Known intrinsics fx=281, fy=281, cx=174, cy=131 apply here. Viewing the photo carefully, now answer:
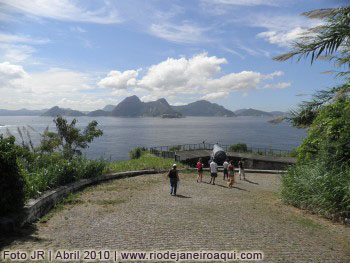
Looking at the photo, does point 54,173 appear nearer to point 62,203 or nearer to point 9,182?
point 62,203

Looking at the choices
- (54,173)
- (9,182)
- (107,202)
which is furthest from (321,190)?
(54,173)

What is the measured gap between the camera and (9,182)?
702 cm

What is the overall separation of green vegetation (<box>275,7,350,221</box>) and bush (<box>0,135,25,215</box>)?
6953 mm

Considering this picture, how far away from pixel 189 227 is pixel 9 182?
4705mm

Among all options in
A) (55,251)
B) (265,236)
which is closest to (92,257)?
(55,251)

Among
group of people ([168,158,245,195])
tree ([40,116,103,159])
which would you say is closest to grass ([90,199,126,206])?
group of people ([168,158,245,195])

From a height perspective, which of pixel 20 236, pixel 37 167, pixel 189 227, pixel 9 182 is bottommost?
pixel 189 227

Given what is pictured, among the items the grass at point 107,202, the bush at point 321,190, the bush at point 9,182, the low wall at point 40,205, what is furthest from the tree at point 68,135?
the bush at point 321,190

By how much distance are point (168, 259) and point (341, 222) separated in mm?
5538

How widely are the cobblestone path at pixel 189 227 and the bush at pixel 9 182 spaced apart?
2.76ft

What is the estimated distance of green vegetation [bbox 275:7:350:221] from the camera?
19.9 feet

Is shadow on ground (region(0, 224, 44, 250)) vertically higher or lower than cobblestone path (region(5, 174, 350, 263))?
higher

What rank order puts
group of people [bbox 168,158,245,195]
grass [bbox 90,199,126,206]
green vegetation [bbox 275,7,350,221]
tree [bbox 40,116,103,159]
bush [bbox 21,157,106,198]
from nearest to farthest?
green vegetation [bbox 275,7,350,221]
bush [bbox 21,157,106,198]
grass [bbox 90,199,126,206]
group of people [bbox 168,158,245,195]
tree [bbox 40,116,103,159]

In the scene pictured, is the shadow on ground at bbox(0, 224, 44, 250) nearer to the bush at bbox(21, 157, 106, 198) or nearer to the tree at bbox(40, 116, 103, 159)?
the bush at bbox(21, 157, 106, 198)
